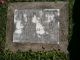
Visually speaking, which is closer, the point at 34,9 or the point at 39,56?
the point at 39,56

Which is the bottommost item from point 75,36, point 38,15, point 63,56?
point 63,56

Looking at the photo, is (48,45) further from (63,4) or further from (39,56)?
(63,4)

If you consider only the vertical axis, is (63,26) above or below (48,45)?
above

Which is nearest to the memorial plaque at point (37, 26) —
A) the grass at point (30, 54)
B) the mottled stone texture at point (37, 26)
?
the mottled stone texture at point (37, 26)

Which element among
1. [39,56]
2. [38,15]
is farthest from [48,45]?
[38,15]

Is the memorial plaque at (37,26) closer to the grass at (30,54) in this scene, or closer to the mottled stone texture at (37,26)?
the mottled stone texture at (37,26)

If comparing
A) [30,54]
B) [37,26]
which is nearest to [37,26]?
[37,26]

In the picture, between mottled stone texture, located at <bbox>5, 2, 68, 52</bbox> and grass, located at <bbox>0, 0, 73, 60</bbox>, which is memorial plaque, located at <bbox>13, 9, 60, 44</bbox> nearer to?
mottled stone texture, located at <bbox>5, 2, 68, 52</bbox>
